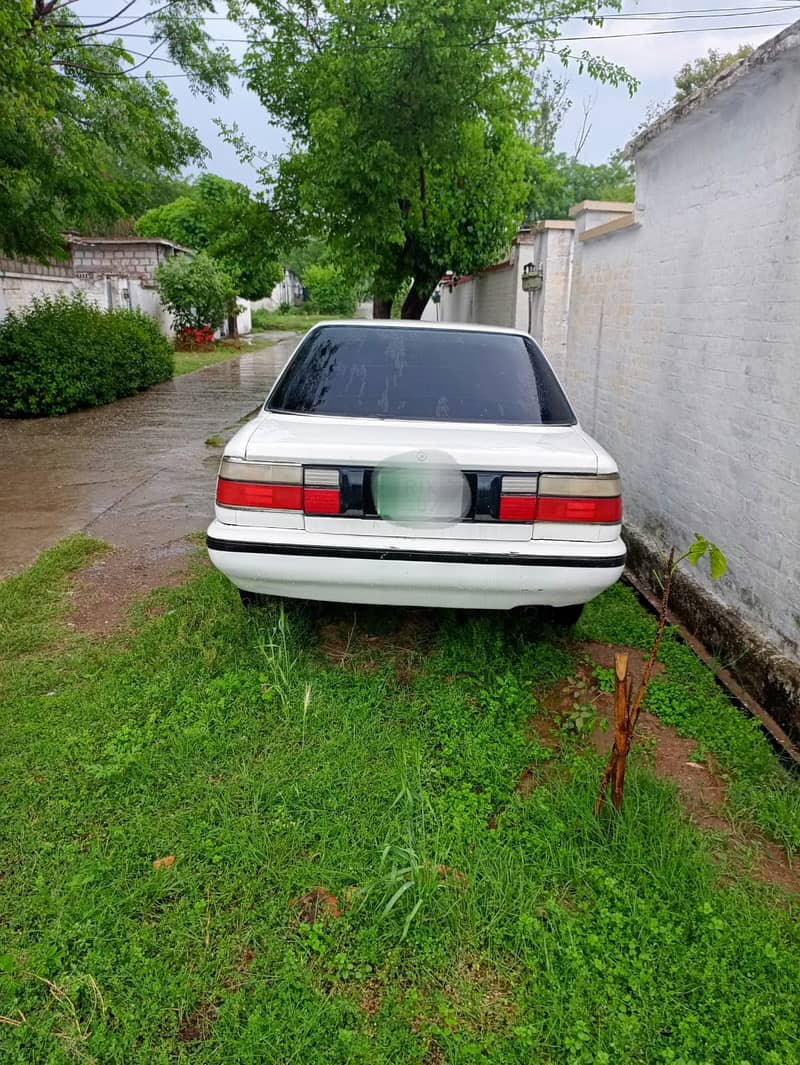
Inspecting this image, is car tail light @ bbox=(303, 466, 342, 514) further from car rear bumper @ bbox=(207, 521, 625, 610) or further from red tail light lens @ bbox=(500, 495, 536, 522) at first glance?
red tail light lens @ bbox=(500, 495, 536, 522)

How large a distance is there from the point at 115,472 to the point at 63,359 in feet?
13.4

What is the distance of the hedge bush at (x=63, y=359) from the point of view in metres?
10.1

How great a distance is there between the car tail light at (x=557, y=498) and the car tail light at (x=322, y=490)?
63 centimetres

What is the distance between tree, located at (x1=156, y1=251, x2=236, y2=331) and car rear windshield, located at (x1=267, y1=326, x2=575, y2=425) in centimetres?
1884

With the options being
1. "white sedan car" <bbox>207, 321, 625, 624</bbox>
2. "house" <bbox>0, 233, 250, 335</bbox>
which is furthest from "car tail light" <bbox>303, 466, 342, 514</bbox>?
"house" <bbox>0, 233, 250, 335</bbox>

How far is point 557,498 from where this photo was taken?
293cm

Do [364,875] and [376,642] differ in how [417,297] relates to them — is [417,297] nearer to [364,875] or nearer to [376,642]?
[376,642]

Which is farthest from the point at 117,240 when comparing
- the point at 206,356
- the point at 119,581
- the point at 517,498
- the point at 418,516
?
the point at 517,498

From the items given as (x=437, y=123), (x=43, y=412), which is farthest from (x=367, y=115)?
(x=43, y=412)

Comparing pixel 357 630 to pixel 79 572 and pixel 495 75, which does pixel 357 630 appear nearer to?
pixel 79 572

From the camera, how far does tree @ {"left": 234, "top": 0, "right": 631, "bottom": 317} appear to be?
27.3 feet

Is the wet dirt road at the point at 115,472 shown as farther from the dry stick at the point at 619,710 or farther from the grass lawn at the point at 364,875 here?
the dry stick at the point at 619,710

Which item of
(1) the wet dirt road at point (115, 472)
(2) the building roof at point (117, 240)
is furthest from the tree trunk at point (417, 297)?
(2) the building roof at point (117, 240)

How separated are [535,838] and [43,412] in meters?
9.99
